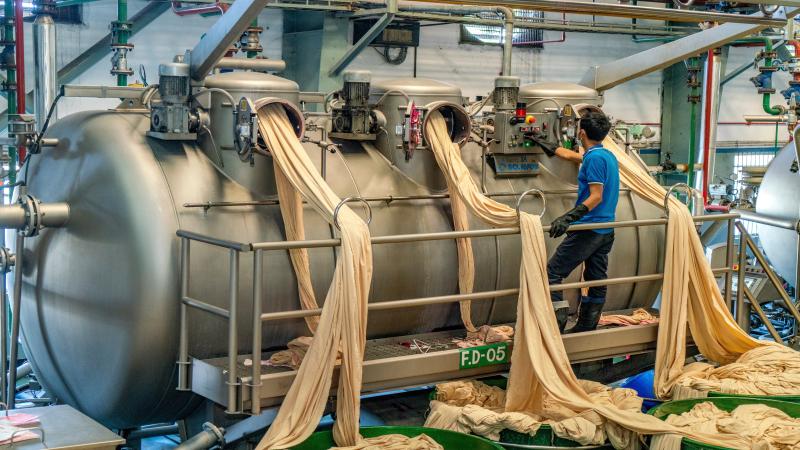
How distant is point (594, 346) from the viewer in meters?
7.54

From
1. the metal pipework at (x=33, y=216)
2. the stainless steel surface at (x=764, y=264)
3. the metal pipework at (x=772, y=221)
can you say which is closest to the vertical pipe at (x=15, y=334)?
the metal pipework at (x=33, y=216)

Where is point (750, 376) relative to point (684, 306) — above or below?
below

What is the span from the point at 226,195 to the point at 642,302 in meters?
3.81

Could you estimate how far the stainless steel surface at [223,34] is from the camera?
593cm

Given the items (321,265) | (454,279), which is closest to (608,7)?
(454,279)

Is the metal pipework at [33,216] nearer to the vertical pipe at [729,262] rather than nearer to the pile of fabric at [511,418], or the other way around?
the pile of fabric at [511,418]

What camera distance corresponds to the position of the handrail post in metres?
5.71

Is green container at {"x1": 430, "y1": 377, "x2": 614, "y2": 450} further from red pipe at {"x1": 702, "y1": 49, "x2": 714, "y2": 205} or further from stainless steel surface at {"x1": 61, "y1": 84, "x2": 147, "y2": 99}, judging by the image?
red pipe at {"x1": 702, "y1": 49, "x2": 714, "y2": 205}

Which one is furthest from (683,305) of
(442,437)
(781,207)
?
(781,207)

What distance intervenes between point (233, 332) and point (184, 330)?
488 mm

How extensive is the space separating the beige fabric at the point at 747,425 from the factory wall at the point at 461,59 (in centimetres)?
882

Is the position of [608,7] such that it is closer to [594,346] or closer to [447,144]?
[447,144]

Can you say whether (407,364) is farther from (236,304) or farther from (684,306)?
(684,306)

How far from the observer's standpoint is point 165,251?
6094 mm
